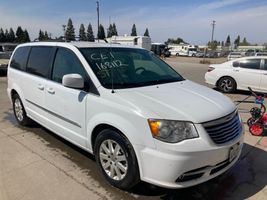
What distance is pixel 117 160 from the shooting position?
3.09 metres

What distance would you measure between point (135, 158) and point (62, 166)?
4.48ft

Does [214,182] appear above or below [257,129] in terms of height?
below

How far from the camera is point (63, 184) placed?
3254mm

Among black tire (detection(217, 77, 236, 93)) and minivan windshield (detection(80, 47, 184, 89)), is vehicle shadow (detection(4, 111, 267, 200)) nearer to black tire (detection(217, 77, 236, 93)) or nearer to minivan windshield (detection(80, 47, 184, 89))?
minivan windshield (detection(80, 47, 184, 89))

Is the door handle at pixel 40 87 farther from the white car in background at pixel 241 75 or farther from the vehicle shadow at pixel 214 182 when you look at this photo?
Result: the white car in background at pixel 241 75

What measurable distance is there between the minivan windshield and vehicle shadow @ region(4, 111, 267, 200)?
1242 mm

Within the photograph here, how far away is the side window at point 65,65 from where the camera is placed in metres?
3.63

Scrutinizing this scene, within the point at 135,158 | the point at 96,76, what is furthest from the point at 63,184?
the point at 96,76

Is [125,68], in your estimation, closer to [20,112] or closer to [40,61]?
[40,61]

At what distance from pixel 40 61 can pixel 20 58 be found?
1.01m

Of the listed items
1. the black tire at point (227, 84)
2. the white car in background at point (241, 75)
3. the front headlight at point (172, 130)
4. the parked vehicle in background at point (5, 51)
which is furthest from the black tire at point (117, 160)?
the parked vehicle in background at point (5, 51)

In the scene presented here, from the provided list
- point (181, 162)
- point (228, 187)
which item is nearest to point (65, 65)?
point (181, 162)

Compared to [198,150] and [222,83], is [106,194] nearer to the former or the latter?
[198,150]

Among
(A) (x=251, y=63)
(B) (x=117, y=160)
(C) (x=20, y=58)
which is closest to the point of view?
(B) (x=117, y=160)
